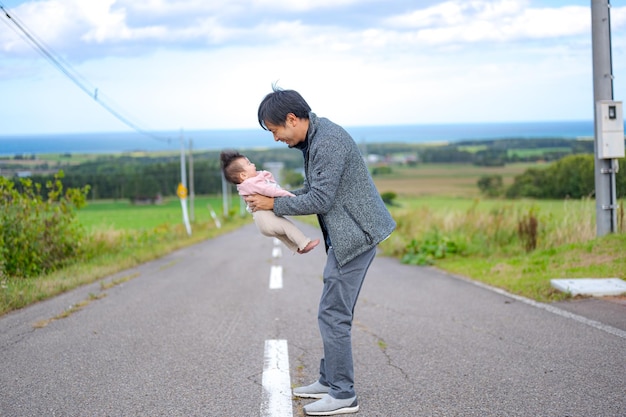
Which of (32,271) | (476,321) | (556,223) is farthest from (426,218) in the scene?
(476,321)

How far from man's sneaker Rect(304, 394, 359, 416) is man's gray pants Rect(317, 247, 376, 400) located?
30 millimetres

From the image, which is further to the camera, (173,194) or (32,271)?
(173,194)

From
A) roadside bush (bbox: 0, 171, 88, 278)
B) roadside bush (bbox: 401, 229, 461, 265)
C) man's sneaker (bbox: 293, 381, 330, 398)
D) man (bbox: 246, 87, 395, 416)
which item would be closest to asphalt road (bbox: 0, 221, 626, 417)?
man's sneaker (bbox: 293, 381, 330, 398)

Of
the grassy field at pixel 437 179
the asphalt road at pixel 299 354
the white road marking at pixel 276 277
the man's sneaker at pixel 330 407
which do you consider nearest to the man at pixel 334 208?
the man's sneaker at pixel 330 407

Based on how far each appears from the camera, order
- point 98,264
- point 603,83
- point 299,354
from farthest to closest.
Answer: point 98,264, point 603,83, point 299,354

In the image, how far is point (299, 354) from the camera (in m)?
5.21

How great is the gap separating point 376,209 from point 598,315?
3.55 m

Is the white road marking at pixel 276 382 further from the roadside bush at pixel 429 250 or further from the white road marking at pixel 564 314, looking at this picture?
the roadside bush at pixel 429 250

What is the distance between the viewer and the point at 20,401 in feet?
13.0

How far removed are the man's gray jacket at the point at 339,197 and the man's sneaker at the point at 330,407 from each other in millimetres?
774

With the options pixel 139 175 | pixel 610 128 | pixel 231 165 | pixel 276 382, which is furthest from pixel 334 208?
pixel 139 175

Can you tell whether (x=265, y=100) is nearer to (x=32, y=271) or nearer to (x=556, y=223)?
(x=32, y=271)

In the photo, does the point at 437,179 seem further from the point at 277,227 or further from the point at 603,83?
the point at 277,227

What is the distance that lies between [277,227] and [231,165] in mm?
442
